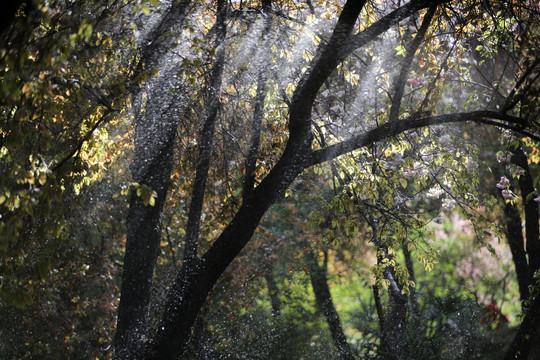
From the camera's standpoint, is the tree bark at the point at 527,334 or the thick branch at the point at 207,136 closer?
the thick branch at the point at 207,136

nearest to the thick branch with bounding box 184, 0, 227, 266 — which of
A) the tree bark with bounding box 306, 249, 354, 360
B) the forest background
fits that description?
the forest background

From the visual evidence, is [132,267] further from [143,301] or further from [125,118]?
[125,118]

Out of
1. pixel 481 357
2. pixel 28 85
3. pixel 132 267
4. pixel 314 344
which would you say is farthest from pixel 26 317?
pixel 28 85

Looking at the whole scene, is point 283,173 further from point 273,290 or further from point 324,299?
point 273,290

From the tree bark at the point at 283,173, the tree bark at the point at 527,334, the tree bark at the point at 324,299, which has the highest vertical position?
the tree bark at the point at 324,299

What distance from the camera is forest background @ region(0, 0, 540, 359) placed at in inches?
189

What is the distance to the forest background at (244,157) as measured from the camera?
4.79 meters

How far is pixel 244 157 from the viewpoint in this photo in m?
6.94

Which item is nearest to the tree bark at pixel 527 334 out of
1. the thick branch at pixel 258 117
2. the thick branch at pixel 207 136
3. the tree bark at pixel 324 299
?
the thick branch at pixel 258 117

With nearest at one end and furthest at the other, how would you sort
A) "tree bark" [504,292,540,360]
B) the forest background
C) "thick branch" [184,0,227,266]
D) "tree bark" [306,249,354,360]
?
1. the forest background
2. "thick branch" [184,0,227,266]
3. "tree bark" [504,292,540,360]
4. "tree bark" [306,249,354,360]

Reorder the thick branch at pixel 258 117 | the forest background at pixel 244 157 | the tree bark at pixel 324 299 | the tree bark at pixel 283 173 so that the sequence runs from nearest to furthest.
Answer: the forest background at pixel 244 157
the tree bark at pixel 283 173
the thick branch at pixel 258 117
the tree bark at pixel 324 299

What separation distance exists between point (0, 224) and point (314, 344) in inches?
442

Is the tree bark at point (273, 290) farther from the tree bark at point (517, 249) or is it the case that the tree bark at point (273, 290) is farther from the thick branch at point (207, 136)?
the thick branch at point (207, 136)

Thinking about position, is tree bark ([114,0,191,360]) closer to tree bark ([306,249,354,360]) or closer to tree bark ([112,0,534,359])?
tree bark ([112,0,534,359])
